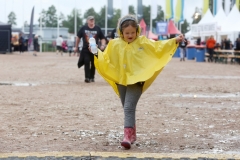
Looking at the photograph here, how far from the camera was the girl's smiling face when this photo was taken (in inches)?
225

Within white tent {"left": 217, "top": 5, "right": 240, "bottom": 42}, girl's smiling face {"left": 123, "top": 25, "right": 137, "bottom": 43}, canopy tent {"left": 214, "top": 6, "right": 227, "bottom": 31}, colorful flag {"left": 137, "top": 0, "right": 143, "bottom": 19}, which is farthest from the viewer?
colorful flag {"left": 137, "top": 0, "right": 143, "bottom": 19}

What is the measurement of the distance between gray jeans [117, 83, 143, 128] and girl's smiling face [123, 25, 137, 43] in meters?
0.47

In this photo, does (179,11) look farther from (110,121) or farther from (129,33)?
(129,33)

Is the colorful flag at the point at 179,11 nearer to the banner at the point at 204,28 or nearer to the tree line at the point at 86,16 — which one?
the banner at the point at 204,28

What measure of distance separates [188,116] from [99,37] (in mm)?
6638

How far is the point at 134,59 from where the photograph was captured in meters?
5.82

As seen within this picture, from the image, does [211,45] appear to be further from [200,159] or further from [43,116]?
[200,159]

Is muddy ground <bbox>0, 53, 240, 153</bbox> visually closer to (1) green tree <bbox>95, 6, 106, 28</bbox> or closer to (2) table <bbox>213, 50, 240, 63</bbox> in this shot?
(2) table <bbox>213, 50, 240, 63</bbox>

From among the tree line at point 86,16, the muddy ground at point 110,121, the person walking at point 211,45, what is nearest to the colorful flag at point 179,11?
the person walking at point 211,45

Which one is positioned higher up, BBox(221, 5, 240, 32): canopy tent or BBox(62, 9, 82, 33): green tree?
BBox(62, 9, 82, 33): green tree

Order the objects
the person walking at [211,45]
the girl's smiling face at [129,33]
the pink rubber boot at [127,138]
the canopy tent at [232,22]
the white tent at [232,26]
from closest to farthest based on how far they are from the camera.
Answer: the pink rubber boot at [127,138]
the girl's smiling face at [129,33]
the person walking at [211,45]
the canopy tent at [232,22]
the white tent at [232,26]

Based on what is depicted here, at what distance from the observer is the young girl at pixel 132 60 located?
226 inches

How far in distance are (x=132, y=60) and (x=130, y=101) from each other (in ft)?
1.39

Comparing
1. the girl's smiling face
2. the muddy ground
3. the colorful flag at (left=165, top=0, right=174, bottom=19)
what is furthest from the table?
the girl's smiling face
